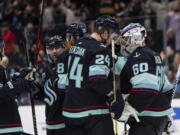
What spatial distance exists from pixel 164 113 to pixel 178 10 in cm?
449

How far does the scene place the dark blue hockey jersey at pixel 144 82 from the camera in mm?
5230

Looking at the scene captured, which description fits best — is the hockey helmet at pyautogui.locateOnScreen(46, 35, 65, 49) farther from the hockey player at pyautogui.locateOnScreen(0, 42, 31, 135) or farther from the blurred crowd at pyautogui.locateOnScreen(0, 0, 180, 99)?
the blurred crowd at pyautogui.locateOnScreen(0, 0, 180, 99)

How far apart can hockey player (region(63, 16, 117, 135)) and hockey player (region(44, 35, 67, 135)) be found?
51 cm

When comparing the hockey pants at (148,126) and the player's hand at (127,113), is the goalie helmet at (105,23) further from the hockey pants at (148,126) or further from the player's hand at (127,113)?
the hockey pants at (148,126)

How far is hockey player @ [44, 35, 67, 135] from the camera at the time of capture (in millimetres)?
5984

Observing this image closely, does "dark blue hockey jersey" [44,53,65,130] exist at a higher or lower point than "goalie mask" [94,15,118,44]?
lower

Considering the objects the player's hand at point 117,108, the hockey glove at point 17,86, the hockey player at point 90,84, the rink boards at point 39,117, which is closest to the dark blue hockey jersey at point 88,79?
the hockey player at point 90,84

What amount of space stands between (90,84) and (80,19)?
18.1 ft

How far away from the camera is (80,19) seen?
10.7 m

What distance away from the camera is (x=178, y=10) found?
974 cm

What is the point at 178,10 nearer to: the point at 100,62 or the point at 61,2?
the point at 61,2

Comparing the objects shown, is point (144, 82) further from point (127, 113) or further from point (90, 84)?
point (90, 84)

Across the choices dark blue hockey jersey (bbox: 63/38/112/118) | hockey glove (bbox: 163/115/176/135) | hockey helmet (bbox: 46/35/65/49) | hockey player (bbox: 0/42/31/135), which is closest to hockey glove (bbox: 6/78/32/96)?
hockey player (bbox: 0/42/31/135)

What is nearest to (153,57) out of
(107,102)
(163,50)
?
(107,102)
